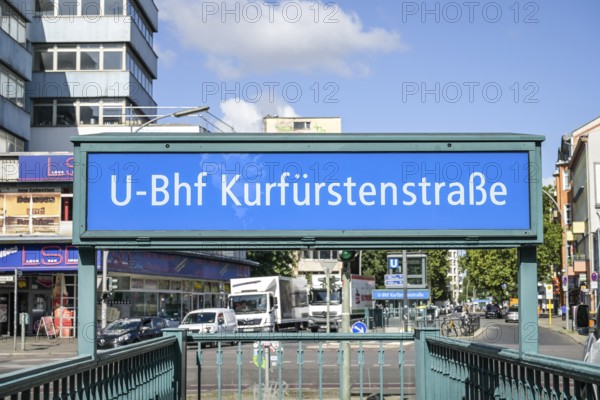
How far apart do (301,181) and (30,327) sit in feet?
140

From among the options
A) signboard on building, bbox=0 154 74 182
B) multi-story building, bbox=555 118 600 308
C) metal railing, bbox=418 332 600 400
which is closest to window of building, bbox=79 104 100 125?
signboard on building, bbox=0 154 74 182

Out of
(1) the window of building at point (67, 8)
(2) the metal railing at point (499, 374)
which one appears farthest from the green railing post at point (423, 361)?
(1) the window of building at point (67, 8)

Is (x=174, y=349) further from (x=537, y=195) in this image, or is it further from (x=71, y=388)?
(x=537, y=195)

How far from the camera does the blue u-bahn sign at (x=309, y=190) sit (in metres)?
5.36

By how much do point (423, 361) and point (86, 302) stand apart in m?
3.15

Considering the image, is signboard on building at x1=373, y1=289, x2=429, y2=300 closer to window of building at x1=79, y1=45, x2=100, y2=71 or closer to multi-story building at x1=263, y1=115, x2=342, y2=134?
window of building at x1=79, y1=45, x2=100, y2=71

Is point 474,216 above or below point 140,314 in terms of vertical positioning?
above

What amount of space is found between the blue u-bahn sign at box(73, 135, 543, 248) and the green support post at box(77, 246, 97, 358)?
4.5 inches

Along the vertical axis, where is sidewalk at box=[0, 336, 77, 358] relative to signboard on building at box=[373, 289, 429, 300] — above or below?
below

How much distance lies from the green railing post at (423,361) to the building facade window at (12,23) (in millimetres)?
42914

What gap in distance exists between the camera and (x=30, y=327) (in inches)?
1788

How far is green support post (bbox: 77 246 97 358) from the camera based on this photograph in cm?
516

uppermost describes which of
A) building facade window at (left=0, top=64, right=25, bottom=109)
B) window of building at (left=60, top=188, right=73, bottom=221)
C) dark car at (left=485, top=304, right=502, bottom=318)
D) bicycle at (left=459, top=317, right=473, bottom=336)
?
building facade window at (left=0, top=64, right=25, bottom=109)

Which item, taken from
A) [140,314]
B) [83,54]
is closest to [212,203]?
[140,314]
